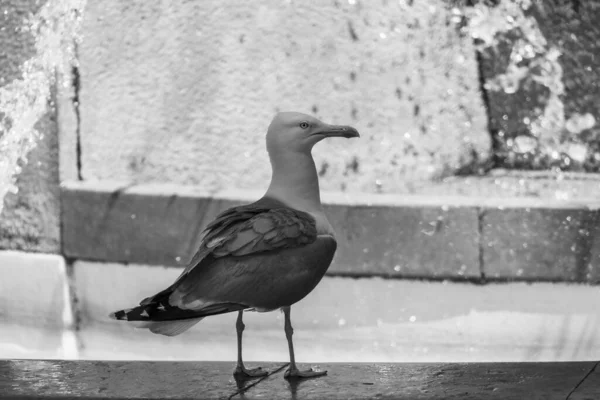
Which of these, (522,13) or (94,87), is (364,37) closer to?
(522,13)

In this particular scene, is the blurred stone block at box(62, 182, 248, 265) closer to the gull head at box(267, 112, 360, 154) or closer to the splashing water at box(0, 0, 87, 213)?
the splashing water at box(0, 0, 87, 213)

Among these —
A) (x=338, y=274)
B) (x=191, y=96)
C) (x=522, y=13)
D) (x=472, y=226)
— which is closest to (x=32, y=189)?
(x=191, y=96)

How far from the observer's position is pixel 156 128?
155 inches

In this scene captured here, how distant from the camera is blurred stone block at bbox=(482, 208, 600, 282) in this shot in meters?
3.62

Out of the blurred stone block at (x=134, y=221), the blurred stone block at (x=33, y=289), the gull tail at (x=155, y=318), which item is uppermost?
the gull tail at (x=155, y=318)

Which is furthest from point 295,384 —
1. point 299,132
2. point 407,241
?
point 407,241

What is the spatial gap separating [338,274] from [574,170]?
992 millimetres

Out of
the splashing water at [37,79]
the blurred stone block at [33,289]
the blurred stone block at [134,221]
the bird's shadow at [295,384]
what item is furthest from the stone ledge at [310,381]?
the splashing water at [37,79]

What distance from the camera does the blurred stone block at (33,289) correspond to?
13.0 ft

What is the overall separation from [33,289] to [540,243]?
2.03 meters

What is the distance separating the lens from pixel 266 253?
2.18 m

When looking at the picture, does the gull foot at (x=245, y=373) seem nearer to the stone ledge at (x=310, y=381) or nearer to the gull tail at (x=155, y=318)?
the stone ledge at (x=310, y=381)

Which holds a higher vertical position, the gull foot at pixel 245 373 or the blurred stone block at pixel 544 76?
the blurred stone block at pixel 544 76

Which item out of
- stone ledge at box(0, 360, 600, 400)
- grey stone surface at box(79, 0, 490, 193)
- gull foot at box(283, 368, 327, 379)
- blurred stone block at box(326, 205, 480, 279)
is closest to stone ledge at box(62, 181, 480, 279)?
blurred stone block at box(326, 205, 480, 279)
